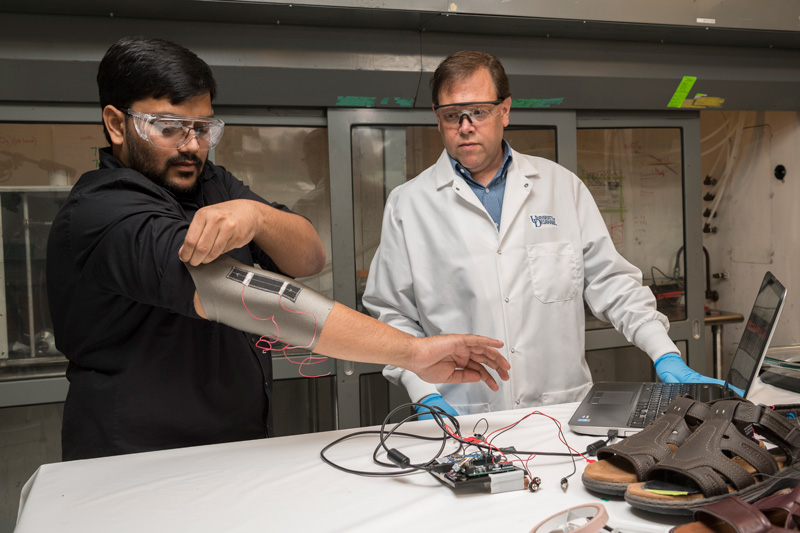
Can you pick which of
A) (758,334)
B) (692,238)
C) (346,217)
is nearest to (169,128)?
(758,334)

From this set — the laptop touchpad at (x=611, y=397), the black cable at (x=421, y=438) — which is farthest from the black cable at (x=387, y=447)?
the laptop touchpad at (x=611, y=397)

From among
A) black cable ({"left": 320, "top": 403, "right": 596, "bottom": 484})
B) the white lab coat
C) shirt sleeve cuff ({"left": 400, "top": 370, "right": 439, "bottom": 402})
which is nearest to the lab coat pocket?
the white lab coat

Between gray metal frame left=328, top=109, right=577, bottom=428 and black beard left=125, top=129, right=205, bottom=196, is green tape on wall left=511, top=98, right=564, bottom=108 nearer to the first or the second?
gray metal frame left=328, top=109, right=577, bottom=428

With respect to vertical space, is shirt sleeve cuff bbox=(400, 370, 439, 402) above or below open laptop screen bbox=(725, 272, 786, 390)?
below

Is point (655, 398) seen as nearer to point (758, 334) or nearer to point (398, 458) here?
point (758, 334)

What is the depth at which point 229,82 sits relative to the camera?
236 centimetres

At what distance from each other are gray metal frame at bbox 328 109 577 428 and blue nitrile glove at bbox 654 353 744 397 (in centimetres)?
132

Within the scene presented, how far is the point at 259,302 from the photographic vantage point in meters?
1.14

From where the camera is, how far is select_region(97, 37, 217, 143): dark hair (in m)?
1.21

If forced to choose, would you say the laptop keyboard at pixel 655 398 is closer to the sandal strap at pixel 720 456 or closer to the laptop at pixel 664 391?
the laptop at pixel 664 391

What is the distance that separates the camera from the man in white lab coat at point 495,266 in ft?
5.80

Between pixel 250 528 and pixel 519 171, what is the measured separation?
1.35m

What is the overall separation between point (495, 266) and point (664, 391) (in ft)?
1.90

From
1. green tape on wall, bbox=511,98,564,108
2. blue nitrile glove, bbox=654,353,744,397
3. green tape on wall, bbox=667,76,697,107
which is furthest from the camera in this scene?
green tape on wall, bbox=667,76,697,107
